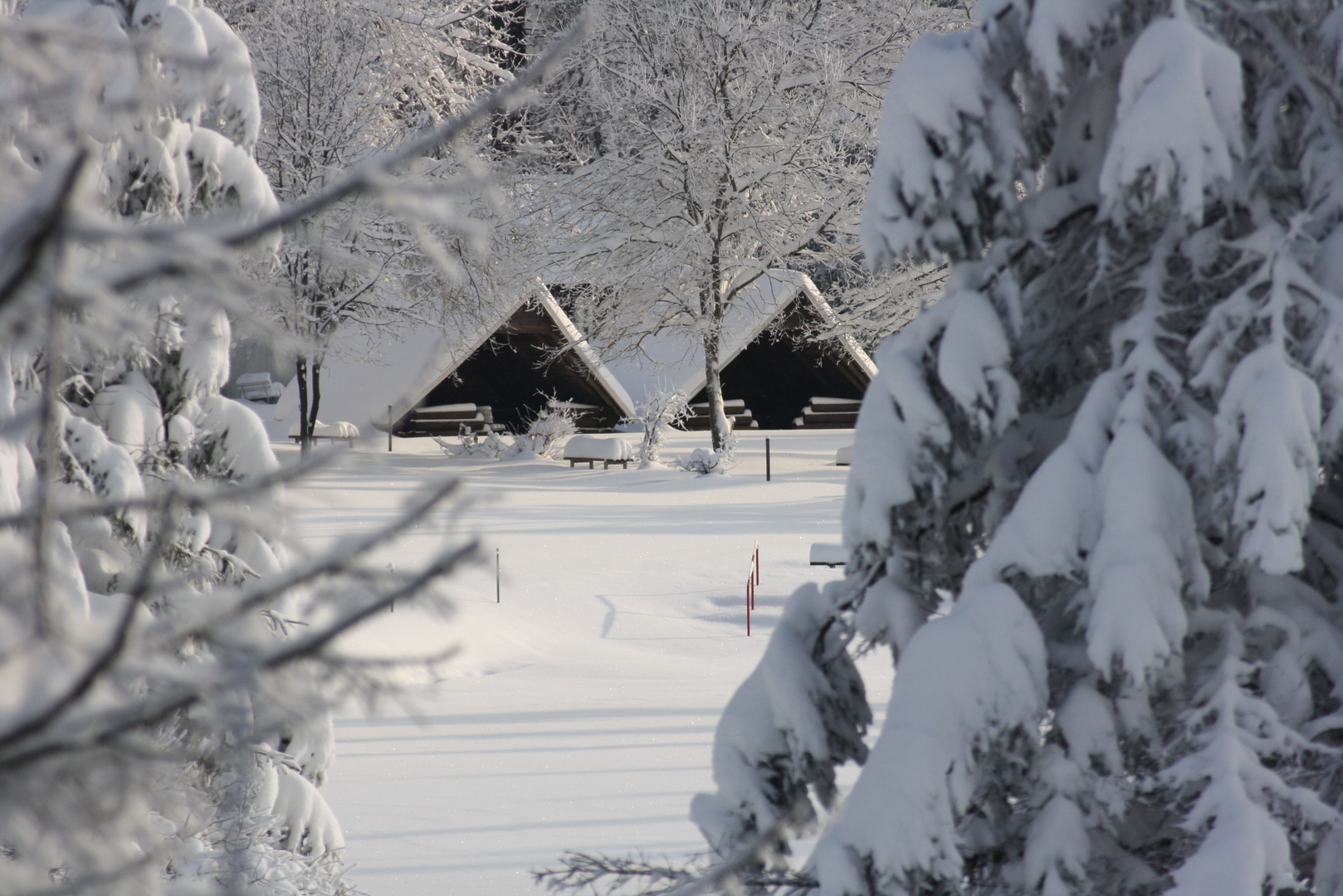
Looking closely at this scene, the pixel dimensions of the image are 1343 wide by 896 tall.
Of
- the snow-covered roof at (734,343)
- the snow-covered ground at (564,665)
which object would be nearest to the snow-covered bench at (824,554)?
the snow-covered ground at (564,665)

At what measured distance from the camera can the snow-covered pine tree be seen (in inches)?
131

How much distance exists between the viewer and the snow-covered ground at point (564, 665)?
8.30m

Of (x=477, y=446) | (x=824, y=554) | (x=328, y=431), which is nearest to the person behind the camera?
(x=824, y=554)

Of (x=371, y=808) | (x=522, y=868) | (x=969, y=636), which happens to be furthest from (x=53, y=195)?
(x=371, y=808)

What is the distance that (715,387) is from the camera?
25.2 m

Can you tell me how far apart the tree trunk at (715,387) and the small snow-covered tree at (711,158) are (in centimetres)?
4

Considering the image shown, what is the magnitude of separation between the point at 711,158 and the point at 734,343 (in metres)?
4.63

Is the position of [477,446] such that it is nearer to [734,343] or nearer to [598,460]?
[598,460]

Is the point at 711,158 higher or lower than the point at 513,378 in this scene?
higher

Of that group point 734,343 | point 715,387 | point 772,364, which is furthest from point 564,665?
point 772,364

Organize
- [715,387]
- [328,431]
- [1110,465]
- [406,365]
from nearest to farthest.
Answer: [1110,465] → [715,387] → [328,431] → [406,365]

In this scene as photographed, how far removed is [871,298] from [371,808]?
62.7ft

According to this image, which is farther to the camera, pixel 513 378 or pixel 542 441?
pixel 513 378

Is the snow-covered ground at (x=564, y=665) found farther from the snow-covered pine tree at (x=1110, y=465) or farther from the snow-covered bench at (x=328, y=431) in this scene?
→ the snow-covered pine tree at (x=1110, y=465)
